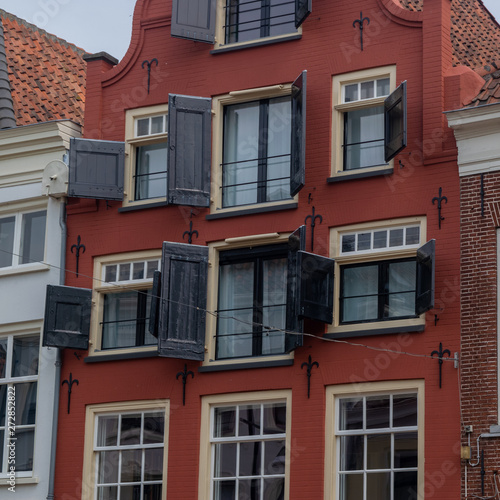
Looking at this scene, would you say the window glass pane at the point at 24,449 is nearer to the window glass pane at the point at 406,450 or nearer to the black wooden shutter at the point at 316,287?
the black wooden shutter at the point at 316,287

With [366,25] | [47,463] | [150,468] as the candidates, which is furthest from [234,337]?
[366,25]

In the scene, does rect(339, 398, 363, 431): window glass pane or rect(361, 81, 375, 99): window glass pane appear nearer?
rect(339, 398, 363, 431): window glass pane

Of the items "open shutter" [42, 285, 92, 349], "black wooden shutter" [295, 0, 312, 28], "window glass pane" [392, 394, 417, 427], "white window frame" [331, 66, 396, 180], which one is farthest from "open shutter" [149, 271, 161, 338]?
"black wooden shutter" [295, 0, 312, 28]

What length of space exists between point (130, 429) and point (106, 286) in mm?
2547

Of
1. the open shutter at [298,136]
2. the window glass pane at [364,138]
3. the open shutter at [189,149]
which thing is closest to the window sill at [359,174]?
the window glass pane at [364,138]

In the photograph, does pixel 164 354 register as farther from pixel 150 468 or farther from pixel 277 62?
pixel 277 62

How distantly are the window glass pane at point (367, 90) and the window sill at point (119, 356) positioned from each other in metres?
5.47

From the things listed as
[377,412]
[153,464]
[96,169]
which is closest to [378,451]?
[377,412]

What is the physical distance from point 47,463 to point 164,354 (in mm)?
3104

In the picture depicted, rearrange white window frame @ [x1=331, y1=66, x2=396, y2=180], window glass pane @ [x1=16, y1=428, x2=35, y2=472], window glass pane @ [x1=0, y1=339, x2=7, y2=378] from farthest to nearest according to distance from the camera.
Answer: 1. window glass pane @ [x1=0, y1=339, x2=7, y2=378]
2. window glass pane @ [x1=16, y1=428, x2=35, y2=472]
3. white window frame @ [x1=331, y1=66, x2=396, y2=180]

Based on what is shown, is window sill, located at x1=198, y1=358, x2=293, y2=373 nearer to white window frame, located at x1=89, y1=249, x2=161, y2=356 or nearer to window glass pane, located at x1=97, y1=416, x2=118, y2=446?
white window frame, located at x1=89, y1=249, x2=161, y2=356

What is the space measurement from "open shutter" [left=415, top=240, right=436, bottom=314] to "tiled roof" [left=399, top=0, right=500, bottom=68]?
5.16 metres

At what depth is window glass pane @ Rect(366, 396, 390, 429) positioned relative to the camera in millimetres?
19969

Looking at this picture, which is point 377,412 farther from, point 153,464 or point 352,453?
point 153,464
